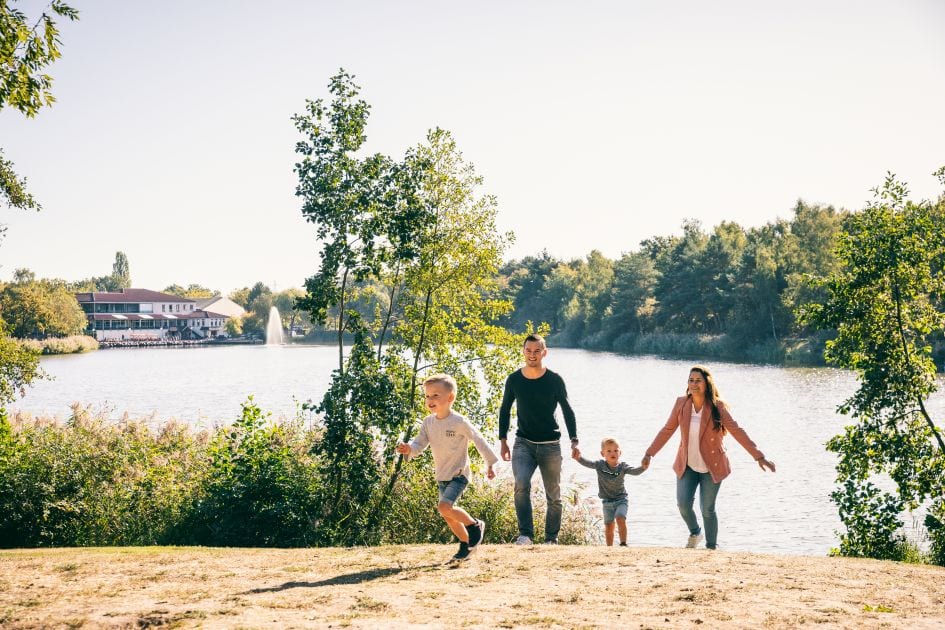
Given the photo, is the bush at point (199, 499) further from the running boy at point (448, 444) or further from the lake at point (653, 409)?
the running boy at point (448, 444)

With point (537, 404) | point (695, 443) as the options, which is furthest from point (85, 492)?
point (695, 443)

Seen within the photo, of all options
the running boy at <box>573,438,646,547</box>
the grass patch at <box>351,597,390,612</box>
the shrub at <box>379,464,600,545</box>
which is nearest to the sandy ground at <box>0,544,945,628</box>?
the grass patch at <box>351,597,390,612</box>

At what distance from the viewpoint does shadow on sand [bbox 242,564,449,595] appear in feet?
22.3

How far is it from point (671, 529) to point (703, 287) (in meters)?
65.1

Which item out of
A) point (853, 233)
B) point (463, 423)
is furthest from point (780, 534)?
point (463, 423)

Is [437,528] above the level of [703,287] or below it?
below

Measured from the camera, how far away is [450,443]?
25.0ft

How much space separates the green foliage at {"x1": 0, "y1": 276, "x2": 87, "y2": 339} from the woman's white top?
87.7 m

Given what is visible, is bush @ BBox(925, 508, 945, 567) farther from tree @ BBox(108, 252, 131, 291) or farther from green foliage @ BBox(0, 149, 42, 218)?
tree @ BBox(108, 252, 131, 291)

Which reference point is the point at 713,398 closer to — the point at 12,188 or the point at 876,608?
the point at 876,608

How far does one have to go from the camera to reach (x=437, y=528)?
42.6ft

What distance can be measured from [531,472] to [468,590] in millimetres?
2487

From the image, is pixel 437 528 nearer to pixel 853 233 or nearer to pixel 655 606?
pixel 655 606

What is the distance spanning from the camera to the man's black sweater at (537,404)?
8.56 m
